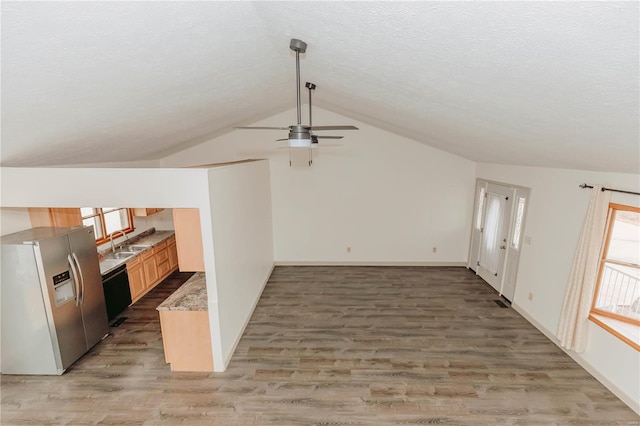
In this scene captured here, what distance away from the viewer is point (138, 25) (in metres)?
1.70

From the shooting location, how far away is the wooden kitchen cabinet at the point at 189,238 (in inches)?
138

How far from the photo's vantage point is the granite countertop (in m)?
3.57

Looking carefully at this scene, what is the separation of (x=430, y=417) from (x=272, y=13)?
3829 mm

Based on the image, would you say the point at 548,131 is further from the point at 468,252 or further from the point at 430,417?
the point at 468,252

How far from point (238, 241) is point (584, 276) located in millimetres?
4431

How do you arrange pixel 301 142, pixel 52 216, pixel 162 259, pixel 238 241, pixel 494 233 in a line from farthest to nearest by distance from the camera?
pixel 162 259 < pixel 494 233 < pixel 238 241 < pixel 52 216 < pixel 301 142

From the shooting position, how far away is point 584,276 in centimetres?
357

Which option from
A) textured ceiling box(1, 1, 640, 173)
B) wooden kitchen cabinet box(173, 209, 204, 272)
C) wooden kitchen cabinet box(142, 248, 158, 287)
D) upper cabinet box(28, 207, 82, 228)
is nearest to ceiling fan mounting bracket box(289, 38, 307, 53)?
textured ceiling box(1, 1, 640, 173)

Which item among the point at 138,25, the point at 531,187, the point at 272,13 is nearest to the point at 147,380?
the point at 138,25

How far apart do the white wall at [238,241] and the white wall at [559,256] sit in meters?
4.40

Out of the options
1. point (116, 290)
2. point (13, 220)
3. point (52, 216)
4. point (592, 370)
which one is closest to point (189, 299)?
point (116, 290)

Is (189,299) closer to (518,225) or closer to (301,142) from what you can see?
(301,142)

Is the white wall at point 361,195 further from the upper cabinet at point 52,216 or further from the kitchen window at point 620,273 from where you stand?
the kitchen window at point 620,273

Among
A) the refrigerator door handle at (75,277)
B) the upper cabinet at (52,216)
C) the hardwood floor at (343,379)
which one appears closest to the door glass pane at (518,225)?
the hardwood floor at (343,379)
